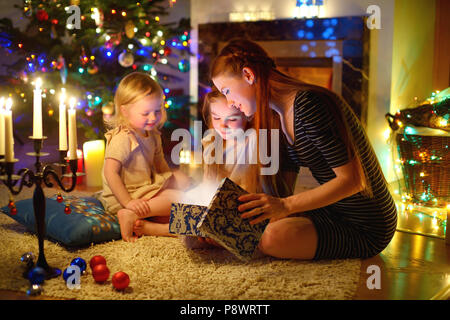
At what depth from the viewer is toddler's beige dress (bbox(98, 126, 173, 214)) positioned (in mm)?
1846

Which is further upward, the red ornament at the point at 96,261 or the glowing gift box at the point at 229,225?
the glowing gift box at the point at 229,225

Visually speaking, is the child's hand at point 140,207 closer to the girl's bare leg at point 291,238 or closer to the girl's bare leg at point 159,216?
the girl's bare leg at point 159,216

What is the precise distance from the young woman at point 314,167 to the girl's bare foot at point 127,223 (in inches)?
→ 19.9

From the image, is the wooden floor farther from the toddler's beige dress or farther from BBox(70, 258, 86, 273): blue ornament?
the toddler's beige dress

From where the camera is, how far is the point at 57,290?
1273 mm

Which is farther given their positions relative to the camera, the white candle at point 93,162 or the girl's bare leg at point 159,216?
the white candle at point 93,162

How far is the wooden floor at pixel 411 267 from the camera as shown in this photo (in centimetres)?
131

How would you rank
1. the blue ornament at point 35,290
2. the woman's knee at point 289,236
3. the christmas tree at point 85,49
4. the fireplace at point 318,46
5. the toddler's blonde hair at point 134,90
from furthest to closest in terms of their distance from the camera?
the fireplace at point 318,46 < the christmas tree at point 85,49 < the toddler's blonde hair at point 134,90 < the woman's knee at point 289,236 < the blue ornament at point 35,290

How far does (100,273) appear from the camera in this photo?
51.9 inches

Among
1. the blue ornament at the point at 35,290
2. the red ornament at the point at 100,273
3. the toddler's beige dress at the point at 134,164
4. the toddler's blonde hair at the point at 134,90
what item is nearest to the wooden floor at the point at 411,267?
the blue ornament at the point at 35,290
